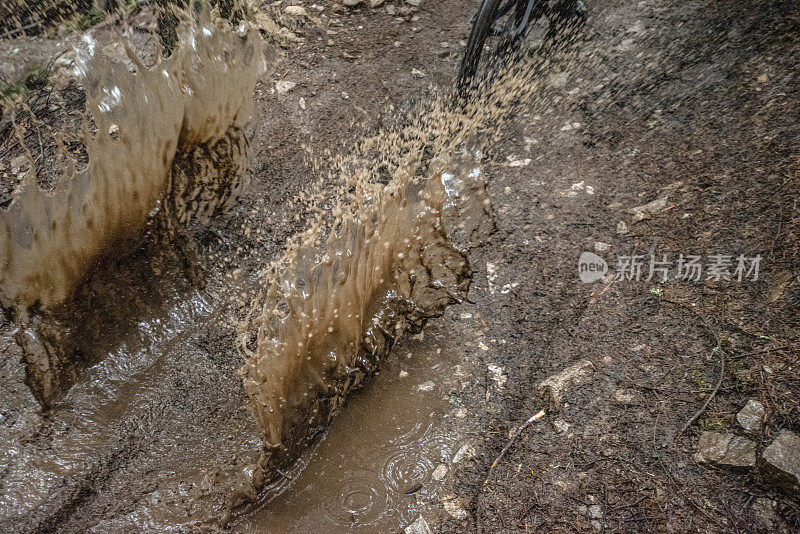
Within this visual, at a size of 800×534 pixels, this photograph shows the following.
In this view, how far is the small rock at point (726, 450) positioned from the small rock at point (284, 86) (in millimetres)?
2939

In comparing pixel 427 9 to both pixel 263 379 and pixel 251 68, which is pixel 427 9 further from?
pixel 263 379

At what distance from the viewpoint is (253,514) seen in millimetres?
1723

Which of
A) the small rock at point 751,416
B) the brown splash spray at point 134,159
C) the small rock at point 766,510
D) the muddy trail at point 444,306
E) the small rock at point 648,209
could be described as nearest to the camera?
the small rock at point 766,510

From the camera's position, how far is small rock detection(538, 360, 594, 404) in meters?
1.68

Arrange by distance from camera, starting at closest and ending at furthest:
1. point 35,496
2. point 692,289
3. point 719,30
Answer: point 692,289, point 35,496, point 719,30

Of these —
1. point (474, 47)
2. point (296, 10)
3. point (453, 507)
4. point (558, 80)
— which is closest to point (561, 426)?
point (453, 507)

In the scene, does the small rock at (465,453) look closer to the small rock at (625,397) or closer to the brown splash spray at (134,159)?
the small rock at (625,397)

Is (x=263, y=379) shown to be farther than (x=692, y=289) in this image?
Yes

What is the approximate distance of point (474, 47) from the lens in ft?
9.98

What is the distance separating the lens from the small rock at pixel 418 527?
61.7 inches

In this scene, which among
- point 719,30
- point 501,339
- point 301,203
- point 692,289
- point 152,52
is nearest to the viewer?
point 692,289

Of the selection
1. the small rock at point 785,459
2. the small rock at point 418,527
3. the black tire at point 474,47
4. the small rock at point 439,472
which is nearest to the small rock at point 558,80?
the black tire at point 474,47

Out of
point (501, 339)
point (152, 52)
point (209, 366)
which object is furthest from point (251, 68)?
point (501, 339)

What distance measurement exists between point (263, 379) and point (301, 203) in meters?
1.14
